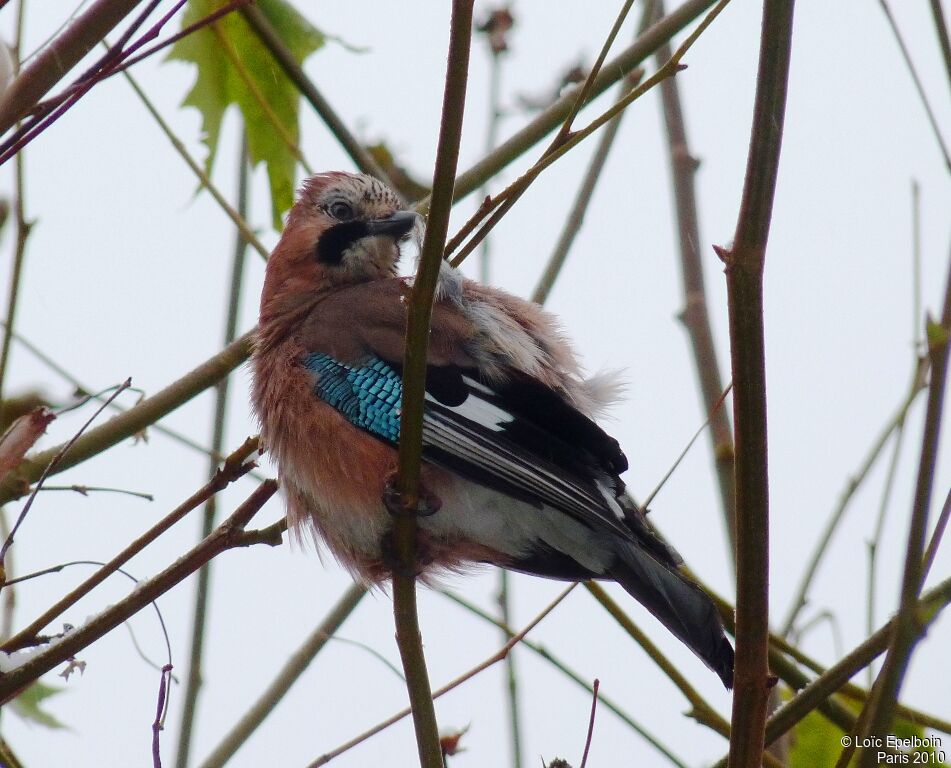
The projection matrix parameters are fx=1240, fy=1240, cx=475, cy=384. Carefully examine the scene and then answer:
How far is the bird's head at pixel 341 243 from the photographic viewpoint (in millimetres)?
4742

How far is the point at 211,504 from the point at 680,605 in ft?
6.24

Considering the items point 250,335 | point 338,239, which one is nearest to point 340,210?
point 338,239

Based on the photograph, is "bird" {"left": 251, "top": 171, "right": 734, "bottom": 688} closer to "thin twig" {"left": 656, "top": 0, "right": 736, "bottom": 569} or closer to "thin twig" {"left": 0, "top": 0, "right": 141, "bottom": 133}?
"thin twig" {"left": 656, "top": 0, "right": 736, "bottom": 569}

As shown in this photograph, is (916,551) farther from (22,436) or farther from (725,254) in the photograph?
(22,436)

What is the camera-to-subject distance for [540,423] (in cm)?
355

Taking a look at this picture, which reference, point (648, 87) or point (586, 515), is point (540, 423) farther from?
point (648, 87)

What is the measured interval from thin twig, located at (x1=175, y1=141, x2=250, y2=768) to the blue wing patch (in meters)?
0.32

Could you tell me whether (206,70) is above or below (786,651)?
above

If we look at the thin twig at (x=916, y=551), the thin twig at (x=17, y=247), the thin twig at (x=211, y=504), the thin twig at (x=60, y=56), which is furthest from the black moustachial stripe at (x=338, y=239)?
the thin twig at (x=916, y=551)

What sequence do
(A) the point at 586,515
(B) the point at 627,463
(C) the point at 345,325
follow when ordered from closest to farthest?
(A) the point at 586,515
(B) the point at 627,463
(C) the point at 345,325

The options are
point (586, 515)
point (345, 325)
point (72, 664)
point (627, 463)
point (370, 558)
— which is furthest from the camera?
point (345, 325)

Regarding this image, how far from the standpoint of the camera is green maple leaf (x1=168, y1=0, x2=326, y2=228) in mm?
4254

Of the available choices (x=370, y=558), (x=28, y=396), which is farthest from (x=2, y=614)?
(x=370, y=558)

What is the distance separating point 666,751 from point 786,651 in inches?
18.5
